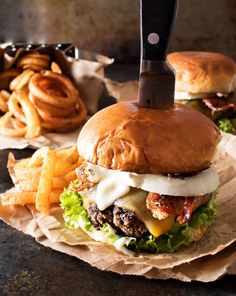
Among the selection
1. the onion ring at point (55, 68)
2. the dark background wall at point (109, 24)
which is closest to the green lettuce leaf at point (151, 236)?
the onion ring at point (55, 68)

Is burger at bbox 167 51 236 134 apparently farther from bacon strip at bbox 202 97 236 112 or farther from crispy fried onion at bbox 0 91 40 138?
crispy fried onion at bbox 0 91 40 138

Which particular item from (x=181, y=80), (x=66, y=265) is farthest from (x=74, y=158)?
(x=181, y=80)

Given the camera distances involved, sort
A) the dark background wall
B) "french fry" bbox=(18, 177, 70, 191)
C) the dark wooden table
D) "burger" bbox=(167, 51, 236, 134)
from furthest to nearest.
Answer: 1. the dark background wall
2. "burger" bbox=(167, 51, 236, 134)
3. "french fry" bbox=(18, 177, 70, 191)
4. the dark wooden table

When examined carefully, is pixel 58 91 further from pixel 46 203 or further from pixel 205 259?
pixel 205 259

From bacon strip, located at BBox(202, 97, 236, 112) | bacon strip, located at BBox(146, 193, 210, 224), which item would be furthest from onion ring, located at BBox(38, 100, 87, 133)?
bacon strip, located at BBox(146, 193, 210, 224)

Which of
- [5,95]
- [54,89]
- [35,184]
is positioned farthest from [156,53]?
[5,95]
